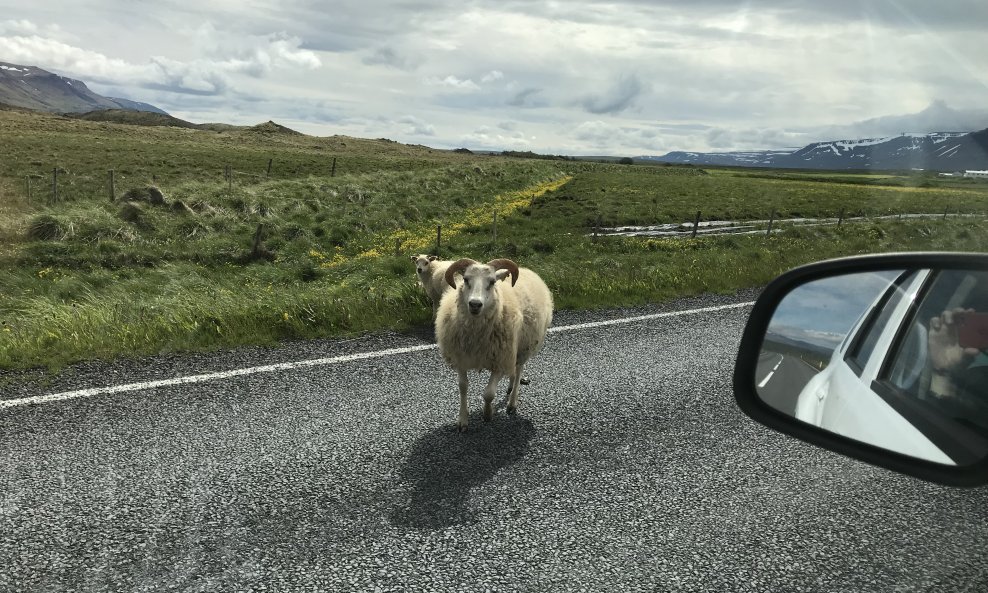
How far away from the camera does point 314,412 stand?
577 cm

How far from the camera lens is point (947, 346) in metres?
2.13

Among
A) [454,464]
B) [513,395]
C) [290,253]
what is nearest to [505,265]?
[513,395]

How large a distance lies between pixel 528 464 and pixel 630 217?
33630 millimetres

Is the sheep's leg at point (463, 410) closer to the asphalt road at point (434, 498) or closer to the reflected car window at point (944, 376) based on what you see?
the asphalt road at point (434, 498)

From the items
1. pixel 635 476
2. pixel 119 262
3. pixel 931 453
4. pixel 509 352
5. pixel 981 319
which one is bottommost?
pixel 119 262

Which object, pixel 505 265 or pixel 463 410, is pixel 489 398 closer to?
pixel 463 410

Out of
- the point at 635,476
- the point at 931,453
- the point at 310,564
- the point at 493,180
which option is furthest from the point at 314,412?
the point at 493,180

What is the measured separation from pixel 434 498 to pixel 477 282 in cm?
215

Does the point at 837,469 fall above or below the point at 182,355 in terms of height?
above

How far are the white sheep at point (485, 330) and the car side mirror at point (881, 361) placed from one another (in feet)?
10.1

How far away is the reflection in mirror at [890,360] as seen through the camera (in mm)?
2047

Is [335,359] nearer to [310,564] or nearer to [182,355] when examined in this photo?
[182,355]

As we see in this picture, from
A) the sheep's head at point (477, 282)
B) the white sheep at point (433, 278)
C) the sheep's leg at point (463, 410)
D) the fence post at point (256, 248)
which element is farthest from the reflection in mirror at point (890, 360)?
the fence post at point (256, 248)

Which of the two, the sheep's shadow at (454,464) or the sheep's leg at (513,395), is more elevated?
the sheep's leg at (513,395)
